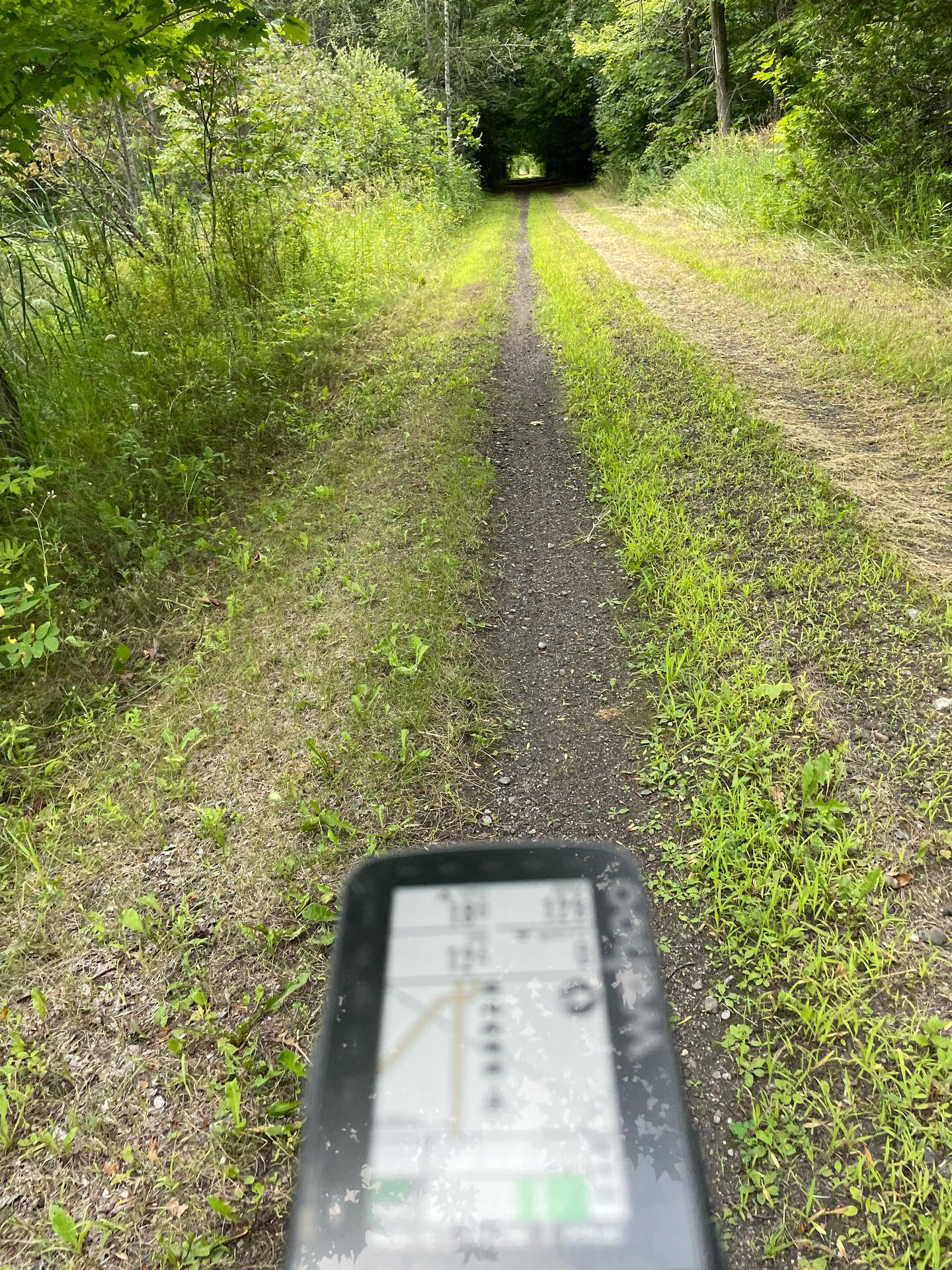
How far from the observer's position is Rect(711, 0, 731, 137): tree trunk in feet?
42.7

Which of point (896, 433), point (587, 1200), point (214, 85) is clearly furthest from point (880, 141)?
point (587, 1200)

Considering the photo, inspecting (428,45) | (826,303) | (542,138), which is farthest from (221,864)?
(542,138)

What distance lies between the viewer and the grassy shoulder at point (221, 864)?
1568mm

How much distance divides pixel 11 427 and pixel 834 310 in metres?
6.53

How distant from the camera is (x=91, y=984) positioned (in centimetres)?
198

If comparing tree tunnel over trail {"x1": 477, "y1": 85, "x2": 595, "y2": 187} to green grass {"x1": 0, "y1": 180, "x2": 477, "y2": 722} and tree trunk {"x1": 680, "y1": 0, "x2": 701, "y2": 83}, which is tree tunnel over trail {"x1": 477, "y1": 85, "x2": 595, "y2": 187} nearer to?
tree trunk {"x1": 680, "y1": 0, "x2": 701, "y2": 83}

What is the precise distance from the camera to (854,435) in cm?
444

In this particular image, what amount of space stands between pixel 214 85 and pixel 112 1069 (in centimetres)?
677

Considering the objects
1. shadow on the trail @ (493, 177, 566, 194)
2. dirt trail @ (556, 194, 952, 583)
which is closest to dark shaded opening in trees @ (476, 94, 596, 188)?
shadow on the trail @ (493, 177, 566, 194)

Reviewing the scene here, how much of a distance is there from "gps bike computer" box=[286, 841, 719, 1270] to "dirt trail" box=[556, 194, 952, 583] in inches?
96.2

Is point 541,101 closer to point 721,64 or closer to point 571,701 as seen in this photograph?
point 721,64

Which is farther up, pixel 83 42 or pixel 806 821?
pixel 83 42

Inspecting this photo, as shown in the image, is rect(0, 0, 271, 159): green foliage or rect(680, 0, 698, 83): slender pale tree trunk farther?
rect(680, 0, 698, 83): slender pale tree trunk

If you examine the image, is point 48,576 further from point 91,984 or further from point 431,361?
point 431,361
